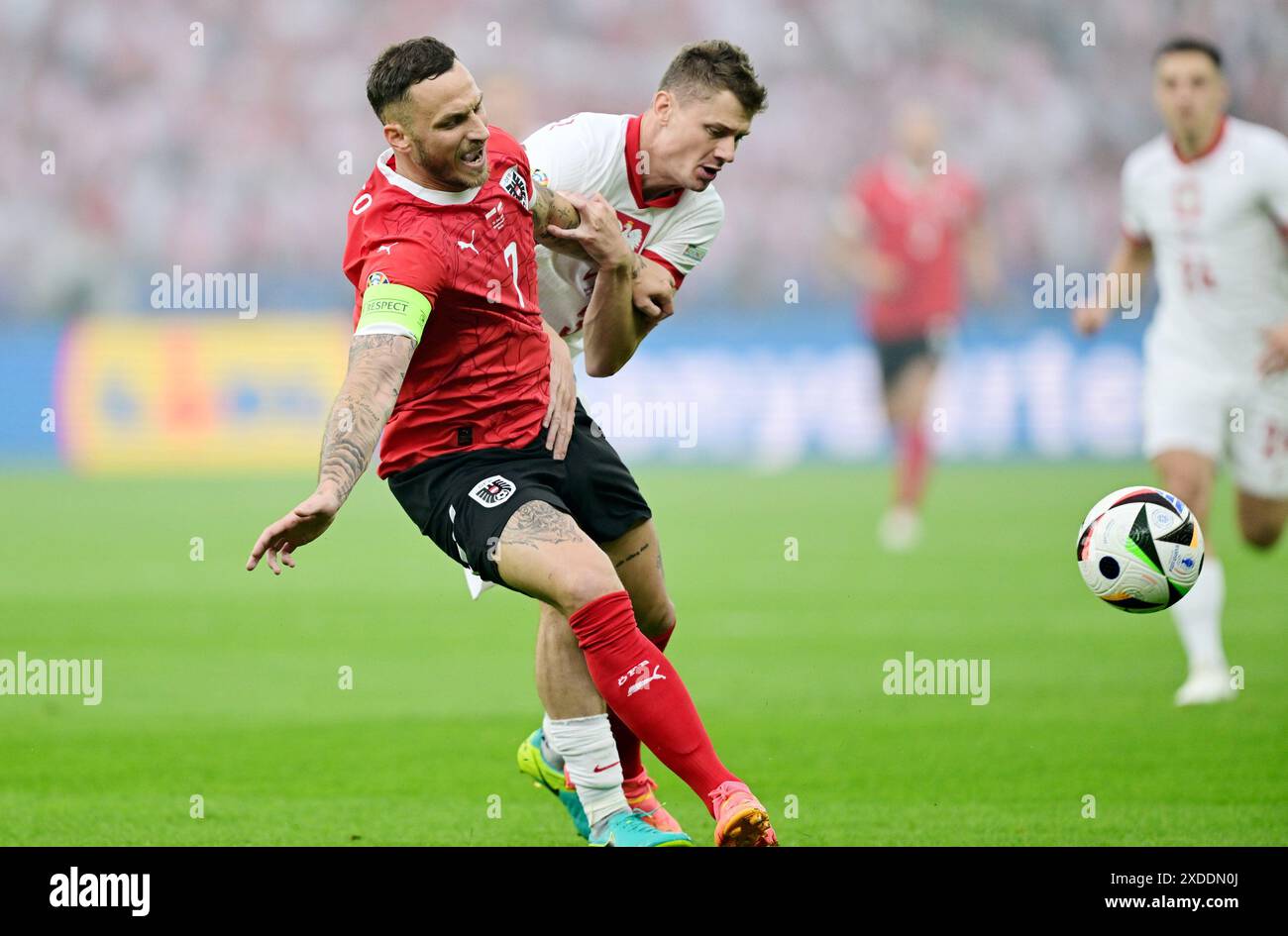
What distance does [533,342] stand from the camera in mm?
4883

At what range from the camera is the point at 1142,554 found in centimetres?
578

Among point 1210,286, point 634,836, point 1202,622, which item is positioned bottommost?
point 634,836

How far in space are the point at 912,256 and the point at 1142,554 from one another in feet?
35.3

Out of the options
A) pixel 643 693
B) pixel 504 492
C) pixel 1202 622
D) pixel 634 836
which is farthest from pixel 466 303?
pixel 1202 622

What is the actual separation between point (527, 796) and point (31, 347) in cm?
1452

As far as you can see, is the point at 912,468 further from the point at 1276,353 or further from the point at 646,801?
the point at 646,801

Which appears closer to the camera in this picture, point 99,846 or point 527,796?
point 99,846

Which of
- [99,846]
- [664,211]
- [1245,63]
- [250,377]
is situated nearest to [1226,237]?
[664,211]

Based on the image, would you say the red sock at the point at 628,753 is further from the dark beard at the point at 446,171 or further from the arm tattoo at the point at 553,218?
the dark beard at the point at 446,171

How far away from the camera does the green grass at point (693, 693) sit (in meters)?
5.39

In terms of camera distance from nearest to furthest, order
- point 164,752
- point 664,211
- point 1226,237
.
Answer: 1. point 664,211
2. point 164,752
3. point 1226,237

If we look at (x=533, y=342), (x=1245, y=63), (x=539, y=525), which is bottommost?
(x=539, y=525)

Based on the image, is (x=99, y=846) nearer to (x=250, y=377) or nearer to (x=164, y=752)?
(x=164, y=752)

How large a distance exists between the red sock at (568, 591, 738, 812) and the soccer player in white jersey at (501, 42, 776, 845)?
1.13 feet
